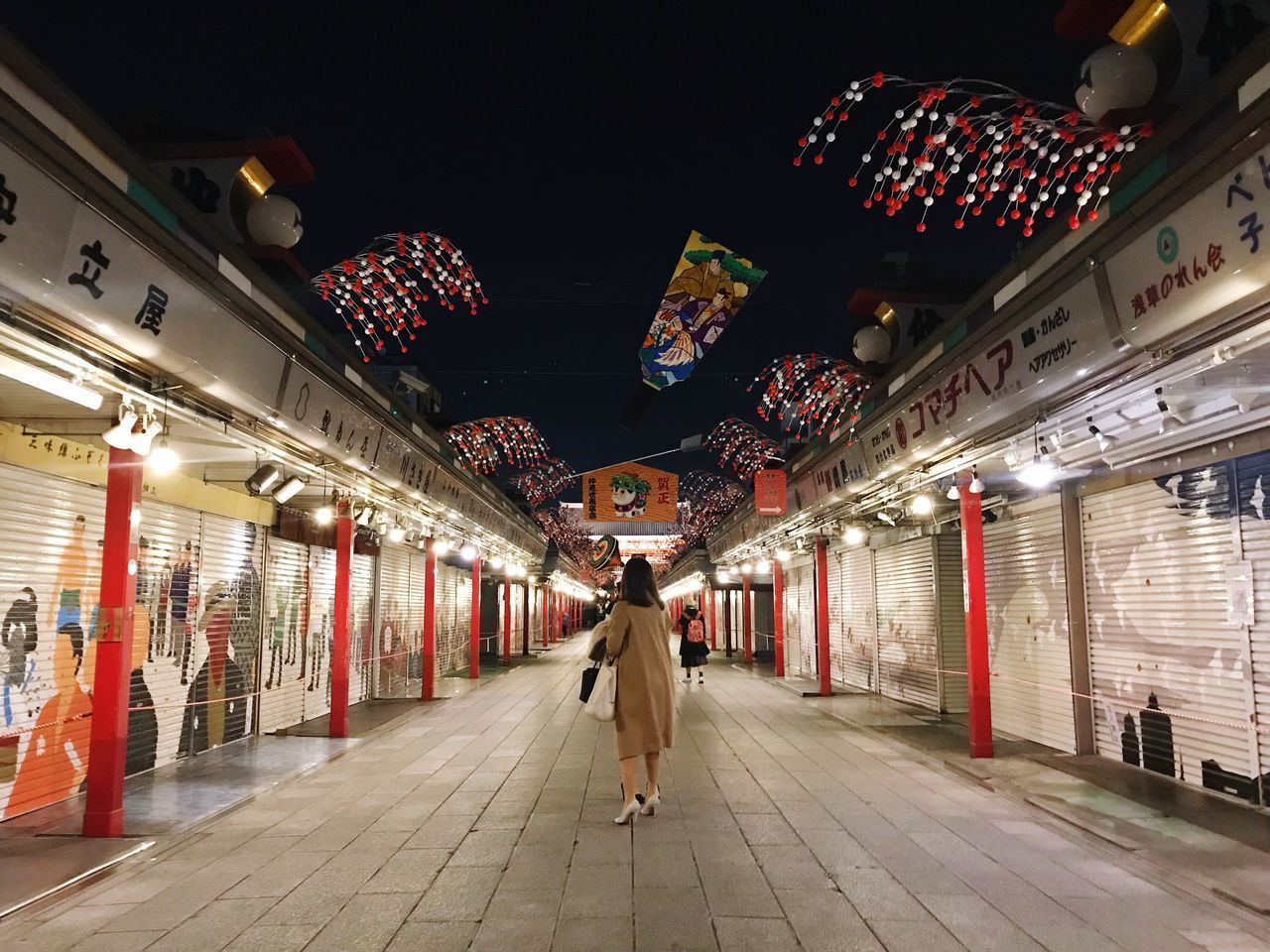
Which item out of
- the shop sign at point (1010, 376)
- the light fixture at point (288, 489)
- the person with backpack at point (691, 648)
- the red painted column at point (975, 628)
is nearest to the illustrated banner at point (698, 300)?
the shop sign at point (1010, 376)

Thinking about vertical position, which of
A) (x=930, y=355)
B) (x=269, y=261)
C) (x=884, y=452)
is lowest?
(x=884, y=452)

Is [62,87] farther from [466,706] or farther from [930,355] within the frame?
[466,706]

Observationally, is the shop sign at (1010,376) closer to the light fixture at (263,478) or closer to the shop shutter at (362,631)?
the light fixture at (263,478)

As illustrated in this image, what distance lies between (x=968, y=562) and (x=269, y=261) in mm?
8687

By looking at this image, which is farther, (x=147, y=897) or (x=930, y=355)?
(x=930, y=355)

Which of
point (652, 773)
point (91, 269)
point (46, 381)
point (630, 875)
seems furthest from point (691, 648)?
point (91, 269)

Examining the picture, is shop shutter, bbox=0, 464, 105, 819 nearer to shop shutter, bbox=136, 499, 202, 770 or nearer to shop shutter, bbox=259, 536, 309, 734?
shop shutter, bbox=136, 499, 202, 770

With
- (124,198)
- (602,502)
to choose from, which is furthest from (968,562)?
(602,502)

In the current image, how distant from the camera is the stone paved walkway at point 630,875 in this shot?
15.9 feet

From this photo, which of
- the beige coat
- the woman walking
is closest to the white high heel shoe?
the woman walking

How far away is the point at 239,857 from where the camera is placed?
252 inches

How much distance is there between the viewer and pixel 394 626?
63.0 ft

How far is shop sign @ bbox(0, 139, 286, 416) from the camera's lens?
4.44 meters

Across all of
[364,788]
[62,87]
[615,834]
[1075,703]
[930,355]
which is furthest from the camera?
[1075,703]
